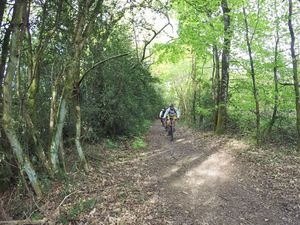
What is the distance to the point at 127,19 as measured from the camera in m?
10.3

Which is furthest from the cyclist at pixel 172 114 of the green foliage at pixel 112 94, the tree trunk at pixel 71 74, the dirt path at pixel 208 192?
the tree trunk at pixel 71 74

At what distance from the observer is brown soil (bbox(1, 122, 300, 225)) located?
→ 17.7 feet

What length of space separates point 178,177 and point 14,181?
4.41 m

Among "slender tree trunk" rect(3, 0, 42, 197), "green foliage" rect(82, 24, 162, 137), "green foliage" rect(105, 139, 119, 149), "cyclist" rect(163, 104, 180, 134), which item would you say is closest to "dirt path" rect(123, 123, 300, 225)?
"green foliage" rect(105, 139, 119, 149)

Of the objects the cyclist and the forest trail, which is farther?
the cyclist

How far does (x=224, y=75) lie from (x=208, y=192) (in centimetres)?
939

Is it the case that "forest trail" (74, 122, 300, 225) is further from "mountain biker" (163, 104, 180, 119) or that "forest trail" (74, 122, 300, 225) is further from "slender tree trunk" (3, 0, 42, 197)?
"mountain biker" (163, 104, 180, 119)

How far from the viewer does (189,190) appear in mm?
6895

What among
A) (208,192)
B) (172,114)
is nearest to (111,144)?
(172,114)

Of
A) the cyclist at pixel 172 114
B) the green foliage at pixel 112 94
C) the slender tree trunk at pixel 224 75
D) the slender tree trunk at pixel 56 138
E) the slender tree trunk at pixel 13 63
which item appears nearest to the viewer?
the slender tree trunk at pixel 13 63

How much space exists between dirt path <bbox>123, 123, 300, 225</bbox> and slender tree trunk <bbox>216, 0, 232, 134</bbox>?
459cm

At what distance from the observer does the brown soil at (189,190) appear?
5398mm

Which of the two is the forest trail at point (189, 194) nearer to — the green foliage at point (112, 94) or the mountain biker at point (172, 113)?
the green foliage at point (112, 94)

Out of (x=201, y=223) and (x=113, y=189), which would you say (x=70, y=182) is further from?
(x=201, y=223)
